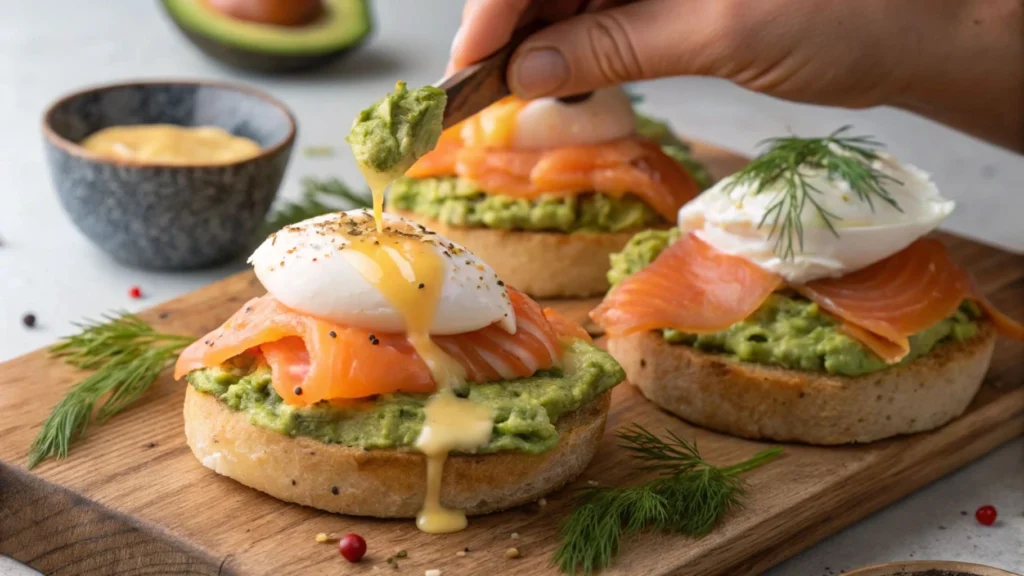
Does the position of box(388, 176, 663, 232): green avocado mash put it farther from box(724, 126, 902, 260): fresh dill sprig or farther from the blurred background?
the blurred background

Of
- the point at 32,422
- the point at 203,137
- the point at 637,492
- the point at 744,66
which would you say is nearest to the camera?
the point at 637,492

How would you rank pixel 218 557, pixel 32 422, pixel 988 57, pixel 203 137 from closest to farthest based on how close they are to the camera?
pixel 218 557
pixel 32 422
pixel 988 57
pixel 203 137

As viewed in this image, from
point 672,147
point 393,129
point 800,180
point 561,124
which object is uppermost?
point 393,129

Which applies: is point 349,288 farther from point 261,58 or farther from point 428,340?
point 261,58

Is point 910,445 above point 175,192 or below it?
below

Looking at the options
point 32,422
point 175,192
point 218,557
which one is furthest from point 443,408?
point 175,192

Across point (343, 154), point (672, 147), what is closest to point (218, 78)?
point (343, 154)

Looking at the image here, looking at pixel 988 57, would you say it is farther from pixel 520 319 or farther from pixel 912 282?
pixel 520 319
